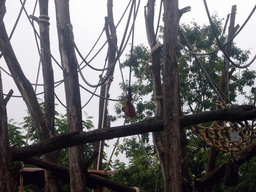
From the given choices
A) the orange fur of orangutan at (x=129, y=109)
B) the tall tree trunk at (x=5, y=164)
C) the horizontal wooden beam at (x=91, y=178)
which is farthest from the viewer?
the orange fur of orangutan at (x=129, y=109)

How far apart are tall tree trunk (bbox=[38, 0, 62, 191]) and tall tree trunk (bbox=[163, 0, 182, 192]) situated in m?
1.95

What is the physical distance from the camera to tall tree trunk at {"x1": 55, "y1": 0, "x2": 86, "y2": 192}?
368cm

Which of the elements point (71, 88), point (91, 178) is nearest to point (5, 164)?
point (71, 88)

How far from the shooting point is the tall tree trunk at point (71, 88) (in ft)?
12.1

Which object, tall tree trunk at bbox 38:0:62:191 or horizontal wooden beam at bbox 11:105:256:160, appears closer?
horizontal wooden beam at bbox 11:105:256:160

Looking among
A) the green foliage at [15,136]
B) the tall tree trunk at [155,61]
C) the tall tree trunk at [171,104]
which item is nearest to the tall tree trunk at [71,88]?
the tall tree trunk at [171,104]

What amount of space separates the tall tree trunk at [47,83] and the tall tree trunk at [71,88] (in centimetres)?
76

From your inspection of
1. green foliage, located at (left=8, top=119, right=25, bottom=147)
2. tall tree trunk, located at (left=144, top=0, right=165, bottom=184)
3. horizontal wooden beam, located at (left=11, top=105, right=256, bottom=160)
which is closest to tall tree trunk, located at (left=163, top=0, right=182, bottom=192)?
horizontal wooden beam, located at (left=11, top=105, right=256, bottom=160)

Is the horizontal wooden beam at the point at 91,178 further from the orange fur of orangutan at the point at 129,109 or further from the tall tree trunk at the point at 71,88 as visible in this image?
the orange fur of orangutan at the point at 129,109

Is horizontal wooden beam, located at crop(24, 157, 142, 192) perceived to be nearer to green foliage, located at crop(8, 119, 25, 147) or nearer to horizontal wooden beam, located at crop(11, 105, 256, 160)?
horizontal wooden beam, located at crop(11, 105, 256, 160)

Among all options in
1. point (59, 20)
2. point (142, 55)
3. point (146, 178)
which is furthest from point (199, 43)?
point (59, 20)

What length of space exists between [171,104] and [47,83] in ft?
7.85

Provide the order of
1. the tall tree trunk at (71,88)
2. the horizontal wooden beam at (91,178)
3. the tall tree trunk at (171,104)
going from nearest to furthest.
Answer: the tall tree trunk at (171,104) → the tall tree trunk at (71,88) → the horizontal wooden beam at (91,178)

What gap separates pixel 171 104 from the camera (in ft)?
9.80
